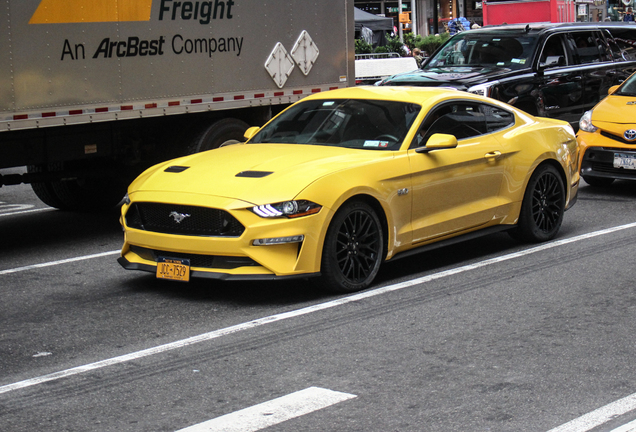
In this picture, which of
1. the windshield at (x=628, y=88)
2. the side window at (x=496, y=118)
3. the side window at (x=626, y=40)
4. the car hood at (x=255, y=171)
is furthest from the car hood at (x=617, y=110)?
the car hood at (x=255, y=171)

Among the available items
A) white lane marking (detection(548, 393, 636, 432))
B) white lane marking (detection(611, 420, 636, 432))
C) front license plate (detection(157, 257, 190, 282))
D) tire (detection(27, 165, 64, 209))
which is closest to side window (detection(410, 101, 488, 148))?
front license plate (detection(157, 257, 190, 282))

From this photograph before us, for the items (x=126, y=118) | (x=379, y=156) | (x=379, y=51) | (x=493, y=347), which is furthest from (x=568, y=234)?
(x=379, y=51)

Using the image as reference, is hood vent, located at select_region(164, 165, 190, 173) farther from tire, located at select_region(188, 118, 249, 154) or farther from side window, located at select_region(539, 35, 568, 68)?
side window, located at select_region(539, 35, 568, 68)

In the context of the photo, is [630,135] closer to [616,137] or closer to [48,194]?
[616,137]

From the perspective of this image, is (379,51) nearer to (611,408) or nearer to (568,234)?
(568,234)

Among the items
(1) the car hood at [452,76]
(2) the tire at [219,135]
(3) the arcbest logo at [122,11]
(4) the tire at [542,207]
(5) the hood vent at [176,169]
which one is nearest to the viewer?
(5) the hood vent at [176,169]

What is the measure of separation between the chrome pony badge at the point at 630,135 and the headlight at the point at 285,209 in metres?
6.14

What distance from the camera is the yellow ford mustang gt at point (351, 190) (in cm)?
662

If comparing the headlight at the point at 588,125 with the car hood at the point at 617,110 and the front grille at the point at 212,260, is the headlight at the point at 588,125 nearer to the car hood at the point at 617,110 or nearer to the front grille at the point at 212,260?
the car hood at the point at 617,110

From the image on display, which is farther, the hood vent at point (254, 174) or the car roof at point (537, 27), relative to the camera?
the car roof at point (537, 27)

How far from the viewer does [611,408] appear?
4617 mm

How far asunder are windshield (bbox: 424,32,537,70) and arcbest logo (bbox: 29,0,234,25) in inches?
214

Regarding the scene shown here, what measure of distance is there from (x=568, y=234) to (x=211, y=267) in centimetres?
414

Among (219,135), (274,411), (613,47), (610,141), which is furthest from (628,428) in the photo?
(613,47)
